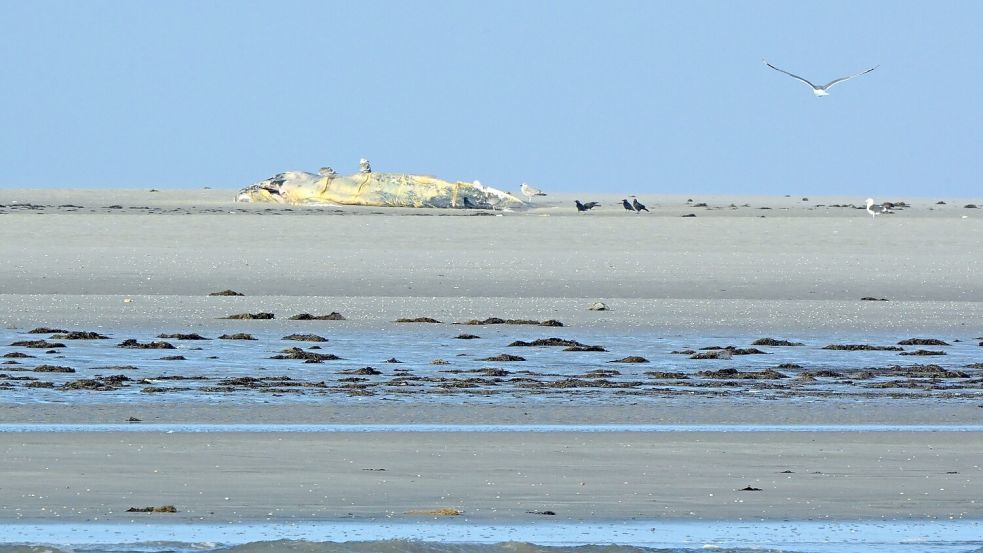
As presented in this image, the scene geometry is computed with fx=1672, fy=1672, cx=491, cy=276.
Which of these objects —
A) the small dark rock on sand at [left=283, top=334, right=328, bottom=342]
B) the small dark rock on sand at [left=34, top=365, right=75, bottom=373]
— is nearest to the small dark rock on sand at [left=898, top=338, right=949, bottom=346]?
the small dark rock on sand at [left=283, top=334, right=328, bottom=342]

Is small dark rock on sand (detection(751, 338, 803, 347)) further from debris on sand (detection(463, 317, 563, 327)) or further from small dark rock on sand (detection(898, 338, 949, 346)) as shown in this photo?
debris on sand (detection(463, 317, 563, 327))

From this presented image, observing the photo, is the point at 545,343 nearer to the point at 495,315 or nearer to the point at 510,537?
the point at 495,315

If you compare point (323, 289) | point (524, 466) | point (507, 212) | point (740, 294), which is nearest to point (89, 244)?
point (323, 289)

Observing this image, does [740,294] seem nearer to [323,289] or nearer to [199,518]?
[323,289]

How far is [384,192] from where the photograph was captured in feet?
147

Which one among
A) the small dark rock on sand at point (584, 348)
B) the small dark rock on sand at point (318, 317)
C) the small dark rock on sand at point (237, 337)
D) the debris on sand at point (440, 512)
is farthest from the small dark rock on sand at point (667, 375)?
the debris on sand at point (440, 512)

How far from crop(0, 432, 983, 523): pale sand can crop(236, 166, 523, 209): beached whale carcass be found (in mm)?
33047

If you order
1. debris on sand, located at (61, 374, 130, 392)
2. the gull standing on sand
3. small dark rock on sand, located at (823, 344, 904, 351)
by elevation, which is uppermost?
A: the gull standing on sand

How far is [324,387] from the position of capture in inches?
525

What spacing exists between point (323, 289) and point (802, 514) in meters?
14.6

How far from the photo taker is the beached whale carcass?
44.4 m

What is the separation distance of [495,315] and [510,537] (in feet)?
38.7

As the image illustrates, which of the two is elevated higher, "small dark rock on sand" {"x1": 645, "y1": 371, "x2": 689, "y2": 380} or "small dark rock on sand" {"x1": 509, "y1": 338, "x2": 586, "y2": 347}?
"small dark rock on sand" {"x1": 509, "y1": 338, "x2": 586, "y2": 347}

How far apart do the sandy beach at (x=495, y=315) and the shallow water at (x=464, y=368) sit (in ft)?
1.81
